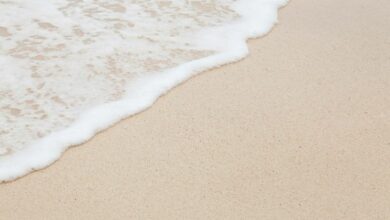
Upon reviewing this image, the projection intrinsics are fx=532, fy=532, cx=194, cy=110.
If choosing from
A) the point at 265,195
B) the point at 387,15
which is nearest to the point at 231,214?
the point at 265,195

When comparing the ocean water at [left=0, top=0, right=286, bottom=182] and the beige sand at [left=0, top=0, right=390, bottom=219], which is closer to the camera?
the beige sand at [left=0, top=0, right=390, bottom=219]

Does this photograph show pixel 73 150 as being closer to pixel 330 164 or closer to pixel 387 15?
pixel 330 164

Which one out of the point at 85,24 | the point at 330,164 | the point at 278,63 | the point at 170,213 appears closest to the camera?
the point at 170,213

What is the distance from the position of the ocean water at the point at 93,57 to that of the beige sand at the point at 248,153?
0.33 ft

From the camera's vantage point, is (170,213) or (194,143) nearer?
(170,213)

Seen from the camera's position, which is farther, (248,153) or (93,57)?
(93,57)

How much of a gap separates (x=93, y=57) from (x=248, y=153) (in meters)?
1.02

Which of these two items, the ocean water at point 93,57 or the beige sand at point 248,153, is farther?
the ocean water at point 93,57

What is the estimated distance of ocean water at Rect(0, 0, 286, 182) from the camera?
7.22 ft

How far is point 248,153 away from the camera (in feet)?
6.85

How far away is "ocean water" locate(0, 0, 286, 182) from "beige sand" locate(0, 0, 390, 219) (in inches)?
3.9

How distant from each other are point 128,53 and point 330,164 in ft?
3.95

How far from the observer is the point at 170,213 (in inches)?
71.8

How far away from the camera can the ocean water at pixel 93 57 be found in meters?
2.20
